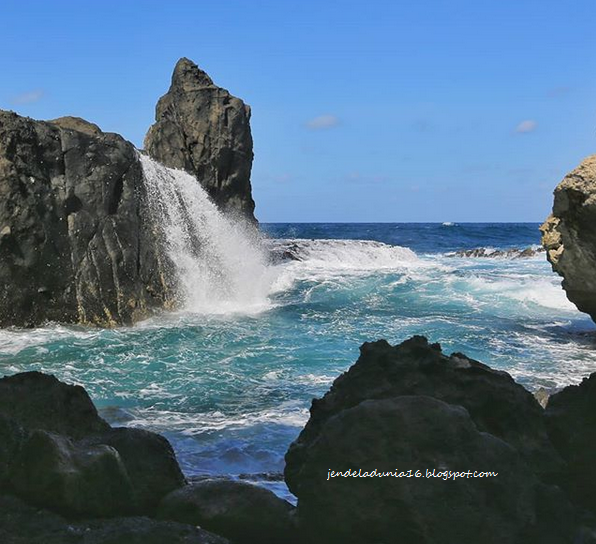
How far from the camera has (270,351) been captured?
1078 cm

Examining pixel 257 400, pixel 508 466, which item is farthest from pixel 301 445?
pixel 257 400

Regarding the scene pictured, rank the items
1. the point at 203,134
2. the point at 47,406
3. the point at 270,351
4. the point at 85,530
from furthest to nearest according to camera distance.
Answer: the point at 203,134 → the point at 270,351 → the point at 47,406 → the point at 85,530

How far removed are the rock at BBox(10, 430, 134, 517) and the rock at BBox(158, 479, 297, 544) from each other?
0.28 m

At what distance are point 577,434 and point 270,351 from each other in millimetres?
7127

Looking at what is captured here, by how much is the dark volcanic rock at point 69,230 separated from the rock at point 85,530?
413 inches

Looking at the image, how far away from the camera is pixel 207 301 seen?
54.5 feet

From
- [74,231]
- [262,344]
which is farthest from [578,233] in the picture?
[74,231]

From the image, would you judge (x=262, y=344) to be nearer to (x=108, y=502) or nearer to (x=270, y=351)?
(x=270, y=351)

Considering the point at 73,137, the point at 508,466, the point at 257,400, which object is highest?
the point at 73,137

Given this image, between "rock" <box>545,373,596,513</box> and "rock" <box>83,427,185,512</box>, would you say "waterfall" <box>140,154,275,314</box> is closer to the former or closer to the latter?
"rock" <box>83,427,185,512</box>

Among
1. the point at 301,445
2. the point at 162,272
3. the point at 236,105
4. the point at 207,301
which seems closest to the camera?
the point at 301,445

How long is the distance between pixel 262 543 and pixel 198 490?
1.42 feet

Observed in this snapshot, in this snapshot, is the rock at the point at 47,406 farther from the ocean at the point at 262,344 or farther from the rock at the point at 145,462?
the ocean at the point at 262,344

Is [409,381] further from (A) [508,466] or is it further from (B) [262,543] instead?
(B) [262,543]
